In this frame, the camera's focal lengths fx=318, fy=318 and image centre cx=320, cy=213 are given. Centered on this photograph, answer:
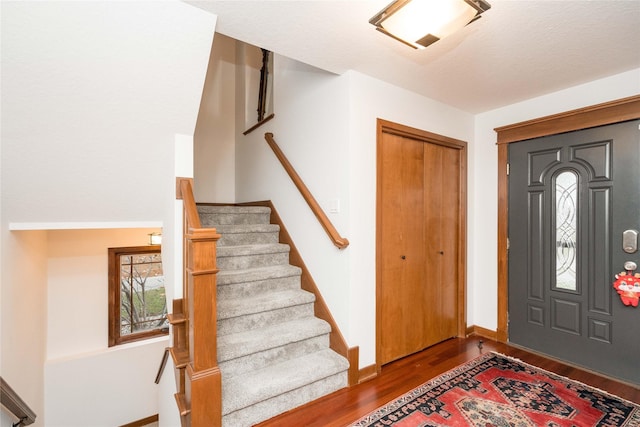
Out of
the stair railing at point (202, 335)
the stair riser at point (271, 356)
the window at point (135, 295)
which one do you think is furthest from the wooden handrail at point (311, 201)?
the window at point (135, 295)

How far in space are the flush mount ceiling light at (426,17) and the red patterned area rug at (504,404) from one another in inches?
85.8

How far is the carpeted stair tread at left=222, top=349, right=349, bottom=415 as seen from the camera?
6.15 feet

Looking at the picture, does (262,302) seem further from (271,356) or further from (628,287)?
(628,287)

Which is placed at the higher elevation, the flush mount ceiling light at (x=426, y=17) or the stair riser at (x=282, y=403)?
the flush mount ceiling light at (x=426, y=17)

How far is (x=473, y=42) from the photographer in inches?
77.9

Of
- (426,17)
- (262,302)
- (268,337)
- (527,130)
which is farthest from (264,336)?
(527,130)

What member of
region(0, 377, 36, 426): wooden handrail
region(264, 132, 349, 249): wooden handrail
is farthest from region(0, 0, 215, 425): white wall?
region(264, 132, 349, 249): wooden handrail

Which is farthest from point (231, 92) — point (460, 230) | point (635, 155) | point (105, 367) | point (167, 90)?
point (635, 155)

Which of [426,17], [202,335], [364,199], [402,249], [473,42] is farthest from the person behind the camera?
[402,249]

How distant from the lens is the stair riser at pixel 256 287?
2506 millimetres

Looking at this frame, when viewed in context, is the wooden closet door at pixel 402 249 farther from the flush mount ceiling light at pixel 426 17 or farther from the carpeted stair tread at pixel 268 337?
the flush mount ceiling light at pixel 426 17

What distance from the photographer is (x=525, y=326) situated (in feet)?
9.59

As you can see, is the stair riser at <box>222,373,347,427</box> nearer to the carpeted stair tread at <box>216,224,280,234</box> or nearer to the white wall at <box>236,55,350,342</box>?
the white wall at <box>236,55,350,342</box>

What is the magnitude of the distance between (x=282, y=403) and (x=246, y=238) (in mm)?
1499
